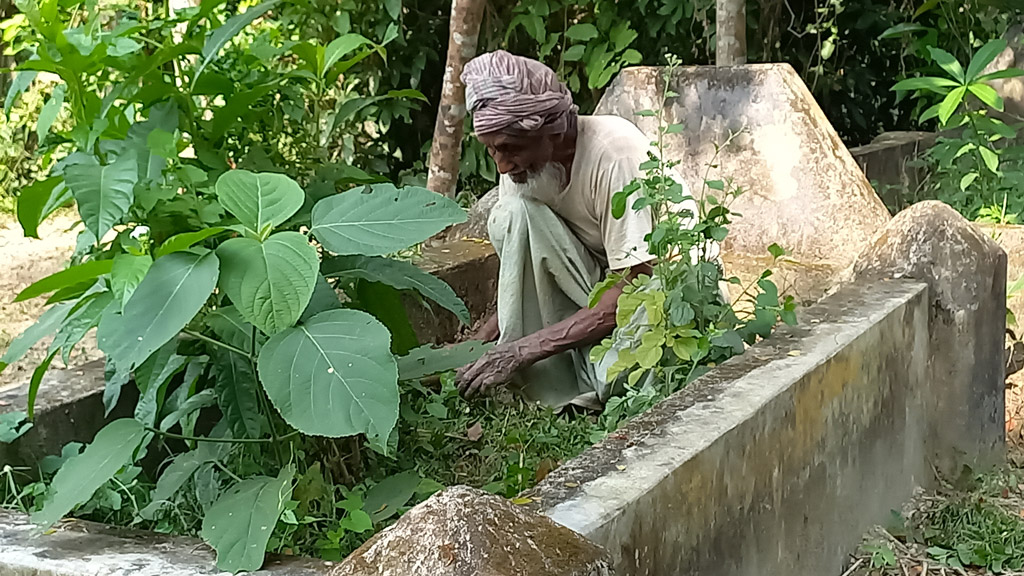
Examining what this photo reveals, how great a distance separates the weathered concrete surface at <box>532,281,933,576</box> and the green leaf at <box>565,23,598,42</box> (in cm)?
310

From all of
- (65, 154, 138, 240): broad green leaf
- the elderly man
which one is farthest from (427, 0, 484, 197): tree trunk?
(65, 154, 138, 240): broad green leaf

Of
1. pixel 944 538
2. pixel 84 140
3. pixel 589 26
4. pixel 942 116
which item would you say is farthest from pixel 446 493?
pixel 589 26

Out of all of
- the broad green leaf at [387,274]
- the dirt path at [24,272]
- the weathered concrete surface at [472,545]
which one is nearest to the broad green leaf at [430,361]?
the broad green leaf at [387,274]

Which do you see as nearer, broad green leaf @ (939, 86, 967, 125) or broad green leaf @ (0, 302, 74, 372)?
broad green leaf @ (0, 302, 74, 372)

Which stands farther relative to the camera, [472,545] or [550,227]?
[550,227]

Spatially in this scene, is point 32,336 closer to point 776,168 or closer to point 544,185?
point 544,185

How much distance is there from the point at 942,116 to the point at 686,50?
2.39m

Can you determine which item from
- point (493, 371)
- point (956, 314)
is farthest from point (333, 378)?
point (956, 314)

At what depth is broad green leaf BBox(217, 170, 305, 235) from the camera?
5.80 feet

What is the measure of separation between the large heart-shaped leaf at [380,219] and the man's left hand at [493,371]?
1.23m

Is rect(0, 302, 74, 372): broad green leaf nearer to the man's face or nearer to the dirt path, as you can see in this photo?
the man's face

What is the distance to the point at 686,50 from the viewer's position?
21.2 feet

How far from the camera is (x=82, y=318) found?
1.81 m

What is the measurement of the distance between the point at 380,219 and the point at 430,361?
16.7 inches
